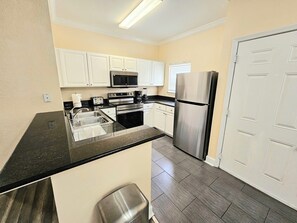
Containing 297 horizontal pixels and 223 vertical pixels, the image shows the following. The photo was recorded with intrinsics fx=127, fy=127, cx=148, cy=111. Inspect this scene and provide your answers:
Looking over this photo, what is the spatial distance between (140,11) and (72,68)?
1731mm

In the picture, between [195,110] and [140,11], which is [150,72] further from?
[195,110]

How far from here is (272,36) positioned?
1.55 m

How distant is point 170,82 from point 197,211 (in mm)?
3246

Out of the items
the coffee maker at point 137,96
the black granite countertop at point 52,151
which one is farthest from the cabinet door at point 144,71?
the black granite countertop at point 52,151

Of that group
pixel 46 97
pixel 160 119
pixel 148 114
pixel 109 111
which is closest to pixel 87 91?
pixel 109 111

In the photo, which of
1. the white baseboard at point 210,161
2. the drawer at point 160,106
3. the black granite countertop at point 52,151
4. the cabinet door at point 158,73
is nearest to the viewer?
the black granite countertop at point 52,151

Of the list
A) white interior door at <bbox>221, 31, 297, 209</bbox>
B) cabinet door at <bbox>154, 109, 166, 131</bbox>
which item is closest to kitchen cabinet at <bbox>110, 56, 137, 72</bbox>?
cabinet door at <bbox>154, 109, 166, 131</bbox>

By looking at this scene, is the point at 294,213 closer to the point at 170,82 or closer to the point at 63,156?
the point at 63,156

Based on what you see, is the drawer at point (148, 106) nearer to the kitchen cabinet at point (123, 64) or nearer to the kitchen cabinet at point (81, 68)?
the kitchen cabinet at point (123, 64)

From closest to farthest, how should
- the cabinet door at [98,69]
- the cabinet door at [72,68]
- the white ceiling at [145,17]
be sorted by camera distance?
the white ceiling at [145,17] < the cabinet door at [72,68] < the cabinet door at [98,69]

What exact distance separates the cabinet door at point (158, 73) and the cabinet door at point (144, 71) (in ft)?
0.48

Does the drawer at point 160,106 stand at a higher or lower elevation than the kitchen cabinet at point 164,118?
higher

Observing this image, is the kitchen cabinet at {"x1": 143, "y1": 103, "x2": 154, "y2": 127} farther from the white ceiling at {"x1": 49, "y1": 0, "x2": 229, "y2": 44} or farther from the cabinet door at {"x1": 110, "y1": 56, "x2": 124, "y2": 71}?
the white ceiling at {"x1": 49, "y1": 0, "x2": 229, "y2": 44}

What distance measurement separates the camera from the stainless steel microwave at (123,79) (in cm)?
316
